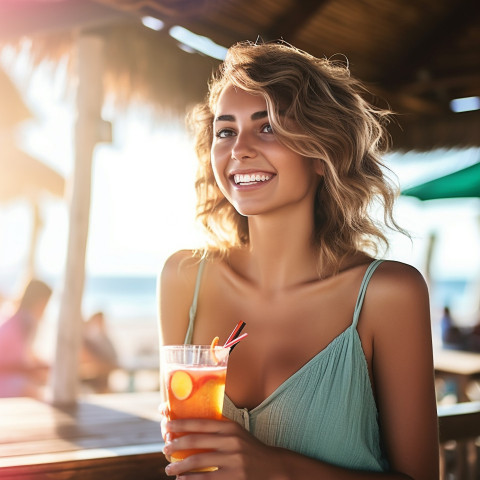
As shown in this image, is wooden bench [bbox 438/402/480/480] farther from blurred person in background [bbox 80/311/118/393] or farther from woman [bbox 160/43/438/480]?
blurred person in background [bbox 80/311/118/393]

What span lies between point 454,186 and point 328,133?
12.1ft

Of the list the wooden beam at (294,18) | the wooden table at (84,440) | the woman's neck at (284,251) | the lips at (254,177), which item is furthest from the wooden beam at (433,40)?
the lips at (254,177)

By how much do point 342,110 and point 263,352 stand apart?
715 millimetres

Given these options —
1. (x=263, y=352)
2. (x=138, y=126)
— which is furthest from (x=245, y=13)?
(x=263, y=352)

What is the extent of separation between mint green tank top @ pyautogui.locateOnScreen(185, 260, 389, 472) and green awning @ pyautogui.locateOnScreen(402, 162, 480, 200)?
3721 mm

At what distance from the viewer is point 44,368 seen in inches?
167

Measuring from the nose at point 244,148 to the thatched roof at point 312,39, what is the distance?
1.66 meters

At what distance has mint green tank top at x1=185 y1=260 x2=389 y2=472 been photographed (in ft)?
4.94

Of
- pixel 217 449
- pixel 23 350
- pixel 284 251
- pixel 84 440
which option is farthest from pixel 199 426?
pixel 23 350

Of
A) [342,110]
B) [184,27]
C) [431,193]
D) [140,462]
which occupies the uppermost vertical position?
[184,27]

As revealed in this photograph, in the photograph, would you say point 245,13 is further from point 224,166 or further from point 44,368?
point 44,368

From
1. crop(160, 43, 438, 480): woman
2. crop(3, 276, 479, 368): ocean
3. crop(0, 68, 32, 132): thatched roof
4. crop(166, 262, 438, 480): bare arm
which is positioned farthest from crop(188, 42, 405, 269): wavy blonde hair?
crop(3, 276, 479, 368): ocean

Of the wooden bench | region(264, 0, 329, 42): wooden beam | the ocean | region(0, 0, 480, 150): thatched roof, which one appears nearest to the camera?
the wooden bench

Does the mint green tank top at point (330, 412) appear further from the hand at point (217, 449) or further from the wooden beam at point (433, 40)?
the wooden beam at point (433, 40)
